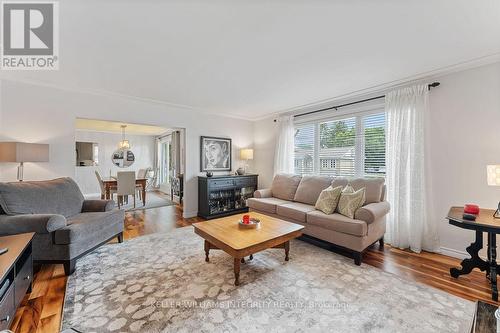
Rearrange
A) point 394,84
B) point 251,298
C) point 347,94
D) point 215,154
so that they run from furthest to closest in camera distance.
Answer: point 215,154 → point 347,94 → point 394,84 → point 251,298

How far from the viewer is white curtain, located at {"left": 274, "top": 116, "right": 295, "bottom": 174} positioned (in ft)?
14.9

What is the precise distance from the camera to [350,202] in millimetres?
2717

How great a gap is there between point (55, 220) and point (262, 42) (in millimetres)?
2760

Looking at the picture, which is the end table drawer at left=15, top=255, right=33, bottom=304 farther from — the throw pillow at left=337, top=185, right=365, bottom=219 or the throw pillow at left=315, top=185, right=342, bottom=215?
the throw pillow at left=337, top=185, right=365, bottom=219

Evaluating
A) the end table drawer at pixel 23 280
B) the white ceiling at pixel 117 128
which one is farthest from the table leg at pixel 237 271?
the white ceiling at pixel 117 128

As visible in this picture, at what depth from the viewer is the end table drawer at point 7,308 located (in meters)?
1.25

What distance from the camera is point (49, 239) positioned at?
6.93 ft

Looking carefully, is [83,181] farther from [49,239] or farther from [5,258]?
[5,258]

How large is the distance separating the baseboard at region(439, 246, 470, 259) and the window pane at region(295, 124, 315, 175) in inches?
88.8

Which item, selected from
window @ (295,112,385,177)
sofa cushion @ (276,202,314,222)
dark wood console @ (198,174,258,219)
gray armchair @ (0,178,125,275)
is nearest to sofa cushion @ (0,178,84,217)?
gray armchair @ (0,178,125,275)

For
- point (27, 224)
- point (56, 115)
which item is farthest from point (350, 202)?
point (56, 115)

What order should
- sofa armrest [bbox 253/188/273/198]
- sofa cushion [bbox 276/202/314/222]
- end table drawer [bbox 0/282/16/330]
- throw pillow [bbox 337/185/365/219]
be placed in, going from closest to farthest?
end table drawer [bbox 0/282/16/330], throw pillow [bbox 337/185/365/219], sofa cushion [bbox 276/202/314/222], sofa armrest [bbox 253/188/273/198]

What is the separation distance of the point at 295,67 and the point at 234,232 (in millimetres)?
2103

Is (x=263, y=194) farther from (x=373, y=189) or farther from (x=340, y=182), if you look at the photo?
(x=373, y=189)
